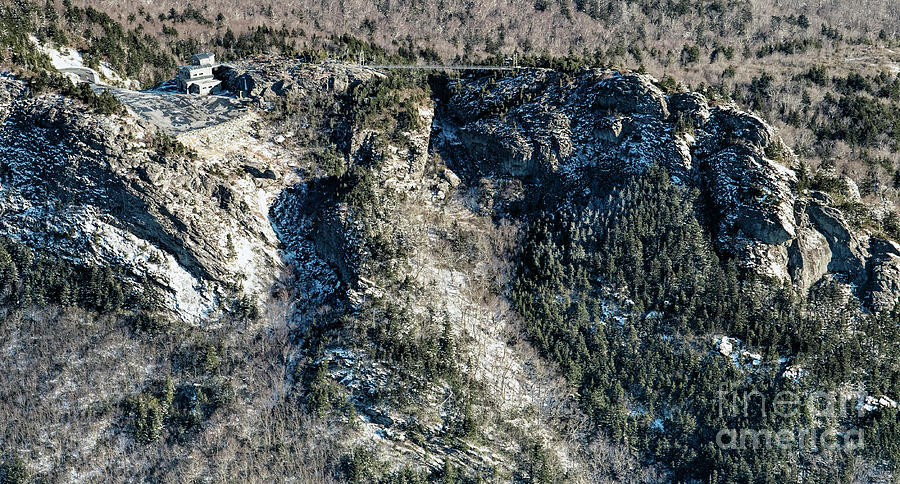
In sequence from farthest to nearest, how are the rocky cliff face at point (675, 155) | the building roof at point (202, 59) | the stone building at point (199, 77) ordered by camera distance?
1. the building roof at point (202, 59)
2. the stone building at point (199, 77)
3. the rocky cliff face at point (675, 155)

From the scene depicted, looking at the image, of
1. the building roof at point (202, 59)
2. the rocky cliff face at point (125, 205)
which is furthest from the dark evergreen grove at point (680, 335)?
the building roof at point (202, 59)

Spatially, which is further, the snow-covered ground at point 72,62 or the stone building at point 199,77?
the snow-covered ground at point 72,62

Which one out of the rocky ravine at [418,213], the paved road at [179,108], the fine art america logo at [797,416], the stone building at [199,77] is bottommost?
the fine art america logo at [797,416]

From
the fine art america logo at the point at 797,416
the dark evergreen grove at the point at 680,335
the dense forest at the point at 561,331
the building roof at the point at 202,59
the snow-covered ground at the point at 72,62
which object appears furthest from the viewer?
the snow-covered ground at the point at 72,62

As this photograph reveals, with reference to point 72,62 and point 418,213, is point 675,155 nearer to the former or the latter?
point 418,213

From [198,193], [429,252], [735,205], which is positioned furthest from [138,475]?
[735,205]

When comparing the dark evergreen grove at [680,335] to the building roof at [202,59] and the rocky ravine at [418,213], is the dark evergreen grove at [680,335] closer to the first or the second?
the rocky ravine at [418,213]

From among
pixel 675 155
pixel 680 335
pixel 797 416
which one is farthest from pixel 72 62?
pixel 797 416
